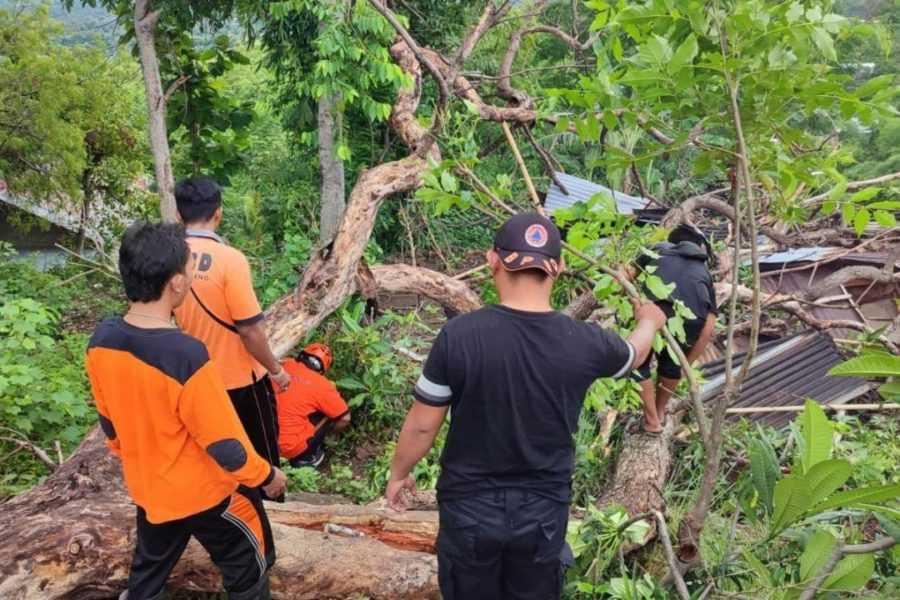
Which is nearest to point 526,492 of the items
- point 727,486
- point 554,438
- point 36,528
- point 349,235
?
point 554,438

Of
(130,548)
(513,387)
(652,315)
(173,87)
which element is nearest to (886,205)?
(652,315)

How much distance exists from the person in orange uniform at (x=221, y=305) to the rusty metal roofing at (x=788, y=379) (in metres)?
3.58

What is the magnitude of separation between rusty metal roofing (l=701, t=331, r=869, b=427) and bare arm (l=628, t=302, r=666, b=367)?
3072mm

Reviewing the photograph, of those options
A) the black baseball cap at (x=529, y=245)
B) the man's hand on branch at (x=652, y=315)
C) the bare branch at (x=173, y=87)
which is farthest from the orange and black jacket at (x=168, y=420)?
the bare branch at (x=173, y=87)

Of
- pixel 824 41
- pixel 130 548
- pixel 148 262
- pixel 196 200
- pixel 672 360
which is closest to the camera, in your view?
pixel 824 41

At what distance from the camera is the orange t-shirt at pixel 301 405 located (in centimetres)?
416

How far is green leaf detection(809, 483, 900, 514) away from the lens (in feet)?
5.98

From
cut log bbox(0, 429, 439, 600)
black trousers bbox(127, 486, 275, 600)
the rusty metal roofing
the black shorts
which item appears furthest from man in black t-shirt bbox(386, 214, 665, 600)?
the rusty metal roofing

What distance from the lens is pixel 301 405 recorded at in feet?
13.9

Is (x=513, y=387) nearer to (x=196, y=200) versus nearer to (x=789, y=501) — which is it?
(x=789, y=501)

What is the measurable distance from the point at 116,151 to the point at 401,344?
7.34 meters

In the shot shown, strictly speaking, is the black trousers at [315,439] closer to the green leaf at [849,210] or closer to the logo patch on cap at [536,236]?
the logo patch on cap at [536,236]

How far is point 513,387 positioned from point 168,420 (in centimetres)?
107

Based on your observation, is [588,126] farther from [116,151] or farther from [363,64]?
[116,151]
